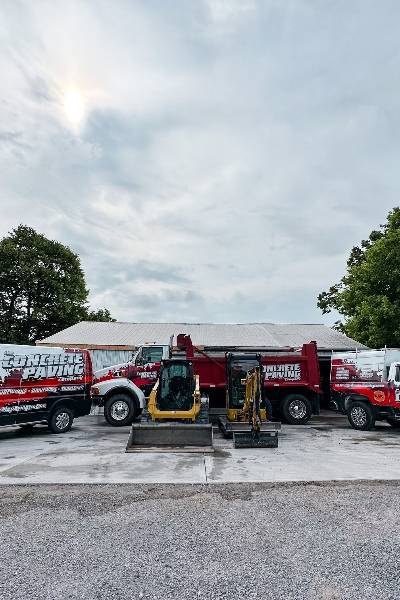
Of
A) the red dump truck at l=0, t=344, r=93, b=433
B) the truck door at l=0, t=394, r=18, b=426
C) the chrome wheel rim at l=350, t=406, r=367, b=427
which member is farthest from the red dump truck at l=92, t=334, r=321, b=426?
the truck door at l=0, t=394, r=18, b=426

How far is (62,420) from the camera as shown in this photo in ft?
44.3

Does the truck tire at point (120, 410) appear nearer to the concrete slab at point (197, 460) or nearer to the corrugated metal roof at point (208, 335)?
the concrete slab at point (197, 460)

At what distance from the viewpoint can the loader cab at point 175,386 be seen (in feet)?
40.0

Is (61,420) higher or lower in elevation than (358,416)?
lower

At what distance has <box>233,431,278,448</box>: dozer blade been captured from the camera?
35.8 ft

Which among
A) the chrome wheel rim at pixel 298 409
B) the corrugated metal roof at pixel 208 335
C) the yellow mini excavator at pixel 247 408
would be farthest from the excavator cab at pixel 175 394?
the corrugated metal roof at pixel 208 335

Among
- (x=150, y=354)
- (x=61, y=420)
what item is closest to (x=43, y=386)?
(x=61, y=420)

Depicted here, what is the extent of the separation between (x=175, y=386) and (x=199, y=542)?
737cm

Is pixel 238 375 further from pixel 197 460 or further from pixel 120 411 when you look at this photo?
pixel 197 460

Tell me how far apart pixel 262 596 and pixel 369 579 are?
1.17 metres

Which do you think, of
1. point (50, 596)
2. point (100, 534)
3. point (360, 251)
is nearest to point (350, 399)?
point (100, 534)

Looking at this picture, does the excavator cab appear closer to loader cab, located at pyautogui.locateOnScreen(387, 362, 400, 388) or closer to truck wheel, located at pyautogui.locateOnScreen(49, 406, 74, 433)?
truck wheel, located at pyautogui.locateOnScreen(49, 406, 74, 433)

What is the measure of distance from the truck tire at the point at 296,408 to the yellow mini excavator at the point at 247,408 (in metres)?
1.77

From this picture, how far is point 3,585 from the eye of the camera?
4.17 metres
